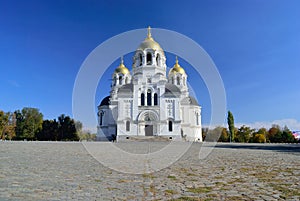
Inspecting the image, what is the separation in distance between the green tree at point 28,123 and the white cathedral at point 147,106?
18.5 metres

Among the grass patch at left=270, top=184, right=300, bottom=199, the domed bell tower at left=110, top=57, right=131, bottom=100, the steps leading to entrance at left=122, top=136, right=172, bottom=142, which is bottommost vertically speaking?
the grass patch at left=270, top=184, right=300, bottom=199

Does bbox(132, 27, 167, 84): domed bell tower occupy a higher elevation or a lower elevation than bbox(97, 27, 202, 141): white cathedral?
higher

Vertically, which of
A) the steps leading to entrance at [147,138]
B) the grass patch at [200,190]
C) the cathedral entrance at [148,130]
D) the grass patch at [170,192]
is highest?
the cathedral entrance at [148,130]

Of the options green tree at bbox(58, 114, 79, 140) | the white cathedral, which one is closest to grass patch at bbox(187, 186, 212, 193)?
the white cathedral

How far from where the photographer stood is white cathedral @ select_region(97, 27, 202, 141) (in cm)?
4359

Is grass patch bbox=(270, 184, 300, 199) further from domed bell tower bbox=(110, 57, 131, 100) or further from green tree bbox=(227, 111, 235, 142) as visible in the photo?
green tree bbox=(227, 111, 235, 142)

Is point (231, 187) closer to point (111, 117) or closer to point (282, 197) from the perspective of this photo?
point (282, 197)

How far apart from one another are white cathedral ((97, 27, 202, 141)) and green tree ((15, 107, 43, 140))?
1847 cm

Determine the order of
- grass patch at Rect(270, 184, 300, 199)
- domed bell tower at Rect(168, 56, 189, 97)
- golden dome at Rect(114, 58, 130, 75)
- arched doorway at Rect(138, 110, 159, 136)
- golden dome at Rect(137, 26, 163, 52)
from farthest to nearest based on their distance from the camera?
1. domed bell tower at Rect(168, 56, 189, 97)
2. golden dome at Rect(114, 58, 130, 75)
3. golden dome at Rect(137, 26, 163, 52)
4. arched doorway at Rect(138, 110, 159, 136)
5. grass patch at Rect(270, 184, 300, 199)

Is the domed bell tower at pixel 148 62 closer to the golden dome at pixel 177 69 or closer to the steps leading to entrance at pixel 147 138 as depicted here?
the golden dome at pixel 177 69

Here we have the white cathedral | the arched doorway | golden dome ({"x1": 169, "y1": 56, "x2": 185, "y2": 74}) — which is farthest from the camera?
→ golden dome ({"x1": 169, "y1": 56, "x2": 185, "y2": 74})

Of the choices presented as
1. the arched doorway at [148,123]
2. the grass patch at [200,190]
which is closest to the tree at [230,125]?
the arched doorway at [148,123]

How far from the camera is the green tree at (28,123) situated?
186 feet

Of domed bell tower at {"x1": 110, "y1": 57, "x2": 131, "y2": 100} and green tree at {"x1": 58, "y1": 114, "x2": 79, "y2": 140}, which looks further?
green tree at {"x1": 58, "y1": 114, "x2": 79, "y2": 140}
